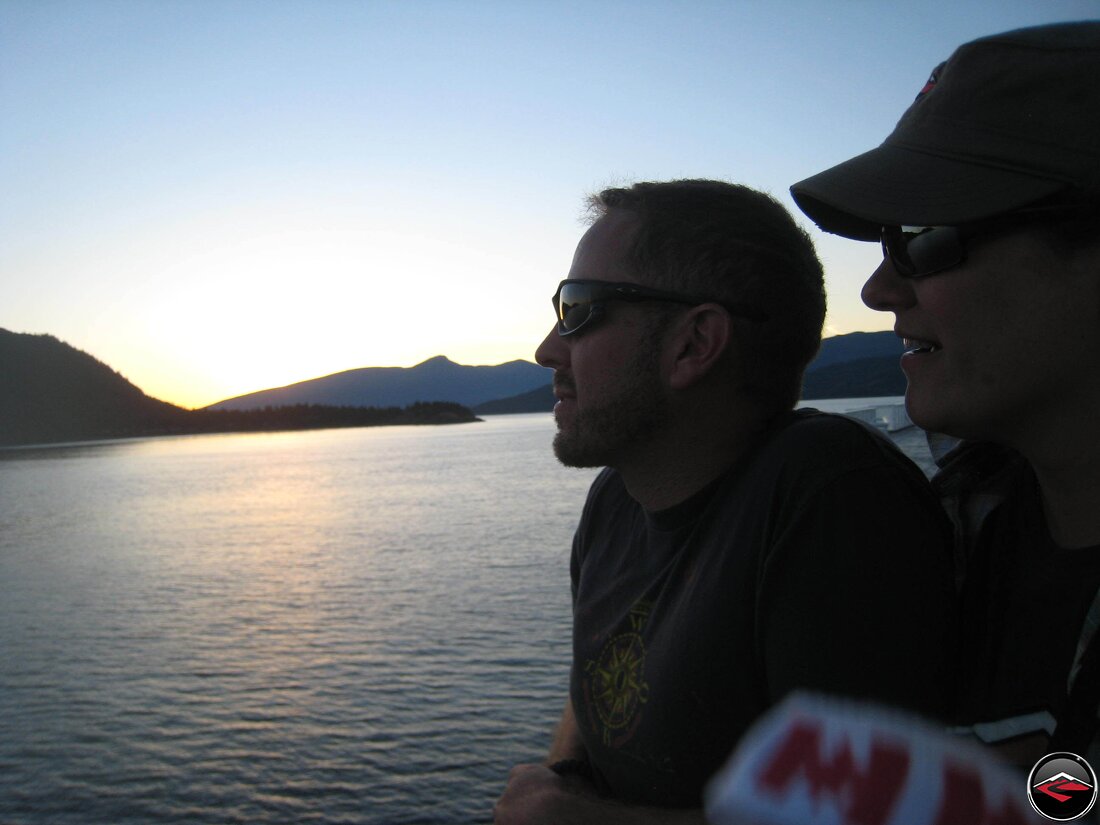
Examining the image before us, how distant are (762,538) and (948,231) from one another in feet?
2.29

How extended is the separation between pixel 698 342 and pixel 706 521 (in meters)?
0.50

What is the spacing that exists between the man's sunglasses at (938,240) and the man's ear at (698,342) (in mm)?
632

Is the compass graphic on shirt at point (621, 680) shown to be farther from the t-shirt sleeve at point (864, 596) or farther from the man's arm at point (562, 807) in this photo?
the t-shirt sleeve at point (864, 596)

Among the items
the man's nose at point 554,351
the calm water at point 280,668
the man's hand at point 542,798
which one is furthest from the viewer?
the calm water at point 280,668

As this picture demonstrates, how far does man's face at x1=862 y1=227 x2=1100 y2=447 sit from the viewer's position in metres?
1.42

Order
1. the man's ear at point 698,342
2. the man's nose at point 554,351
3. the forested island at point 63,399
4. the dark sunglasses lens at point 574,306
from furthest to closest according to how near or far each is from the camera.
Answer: the forested island at point 63,399 < the man's nose at point 554,351 < the dark sunglasses lens at point 574,306 < the man's ear at point 698,342

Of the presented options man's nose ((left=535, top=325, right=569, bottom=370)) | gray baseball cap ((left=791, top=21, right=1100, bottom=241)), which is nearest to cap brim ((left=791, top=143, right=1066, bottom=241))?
gray baseball cap ((left=791, top=21, right=1100, bottom=241))

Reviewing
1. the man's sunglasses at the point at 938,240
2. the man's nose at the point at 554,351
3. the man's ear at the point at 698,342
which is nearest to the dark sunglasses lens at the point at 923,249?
the man's sunglasses at the point at 938,240

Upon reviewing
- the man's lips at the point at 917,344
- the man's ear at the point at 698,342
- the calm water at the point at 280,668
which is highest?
the man's ear at the point at 698,342

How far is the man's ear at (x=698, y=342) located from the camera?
228cm

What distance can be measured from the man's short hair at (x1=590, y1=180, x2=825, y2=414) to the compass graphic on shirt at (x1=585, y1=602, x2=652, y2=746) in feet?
2.32

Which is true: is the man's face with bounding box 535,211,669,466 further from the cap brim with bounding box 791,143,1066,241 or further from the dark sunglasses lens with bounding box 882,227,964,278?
the dark sunglasses lens with bounding box 882,227,964,278

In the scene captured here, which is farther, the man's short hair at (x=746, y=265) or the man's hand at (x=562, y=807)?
the man's short hair at (x=746, y=265)

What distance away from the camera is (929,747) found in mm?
1008
